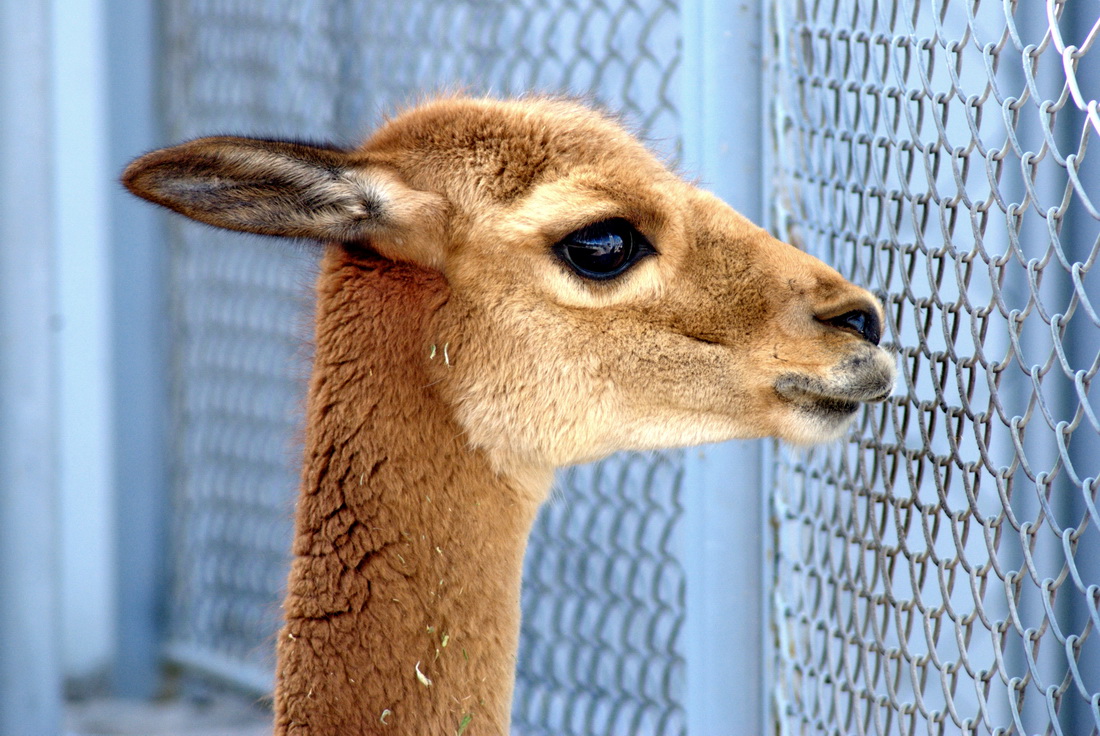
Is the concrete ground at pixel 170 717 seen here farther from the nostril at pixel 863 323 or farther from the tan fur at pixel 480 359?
the nostril at pixel 863 323

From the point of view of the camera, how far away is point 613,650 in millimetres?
4125

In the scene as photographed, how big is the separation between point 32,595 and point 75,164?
2597 millimetres

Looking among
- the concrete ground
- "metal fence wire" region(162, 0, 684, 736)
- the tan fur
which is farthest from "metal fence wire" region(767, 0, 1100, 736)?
the concrete ground

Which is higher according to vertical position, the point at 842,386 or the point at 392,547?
the point at 842,386

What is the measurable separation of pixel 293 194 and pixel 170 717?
3884 mm

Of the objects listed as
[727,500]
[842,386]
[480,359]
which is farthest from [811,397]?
[480,359]

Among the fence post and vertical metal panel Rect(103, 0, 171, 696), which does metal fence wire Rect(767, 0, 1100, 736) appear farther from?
vertical metal panel Rect(103, 0, 171, 696)

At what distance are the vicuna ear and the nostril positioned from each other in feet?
2.59

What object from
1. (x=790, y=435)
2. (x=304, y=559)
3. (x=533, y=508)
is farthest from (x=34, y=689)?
(x=790, y=435)

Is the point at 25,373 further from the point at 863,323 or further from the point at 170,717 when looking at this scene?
the point at 170,717

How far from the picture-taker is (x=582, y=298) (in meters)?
2.31

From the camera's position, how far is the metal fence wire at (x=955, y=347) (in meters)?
1.86

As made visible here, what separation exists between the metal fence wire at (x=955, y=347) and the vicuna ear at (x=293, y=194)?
836 mm

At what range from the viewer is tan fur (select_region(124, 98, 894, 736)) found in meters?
2.20
